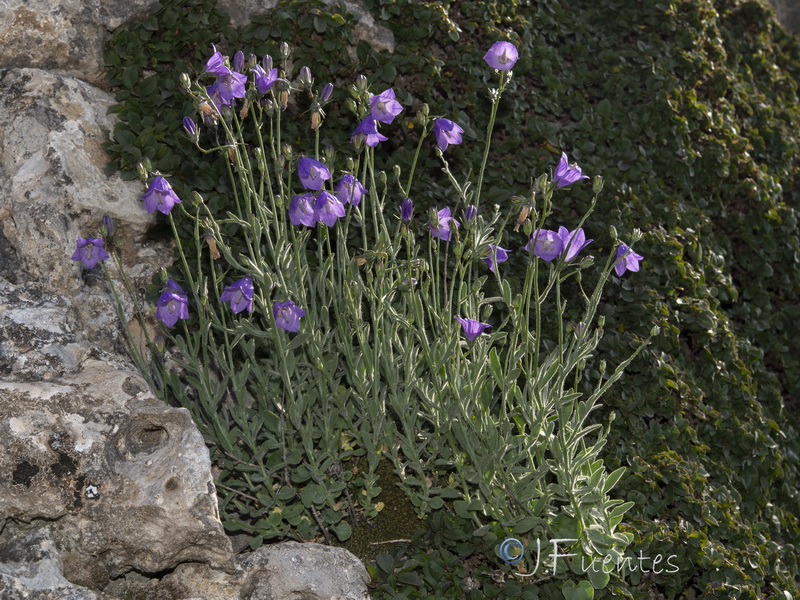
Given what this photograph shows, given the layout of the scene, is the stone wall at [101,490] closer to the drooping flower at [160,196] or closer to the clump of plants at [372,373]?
the clump of plants at [372,373]

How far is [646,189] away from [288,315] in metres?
1.99

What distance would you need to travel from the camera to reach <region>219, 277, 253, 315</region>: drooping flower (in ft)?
8.27

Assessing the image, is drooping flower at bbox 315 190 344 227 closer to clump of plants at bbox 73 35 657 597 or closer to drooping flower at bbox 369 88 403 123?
clump of plants at bbox 73 35 657 597

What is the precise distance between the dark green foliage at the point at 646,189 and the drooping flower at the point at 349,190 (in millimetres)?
755

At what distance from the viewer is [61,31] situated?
3328mm

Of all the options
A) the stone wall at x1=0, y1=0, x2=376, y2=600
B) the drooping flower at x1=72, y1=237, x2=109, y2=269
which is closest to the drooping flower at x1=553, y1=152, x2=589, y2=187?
the stone wall at x1=0, y1=0, x2=376, y2=600

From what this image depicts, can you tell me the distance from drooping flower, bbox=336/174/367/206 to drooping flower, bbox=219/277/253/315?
40 centimetres

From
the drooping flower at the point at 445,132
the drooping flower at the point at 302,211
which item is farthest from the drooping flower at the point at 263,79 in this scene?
the drooping flower at the point at 445,132

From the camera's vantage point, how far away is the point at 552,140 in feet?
12.4

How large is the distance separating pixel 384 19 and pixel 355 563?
7.51 feet

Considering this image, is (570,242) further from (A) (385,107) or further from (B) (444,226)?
(A) (385,107)

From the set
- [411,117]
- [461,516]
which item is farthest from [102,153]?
[461,516]

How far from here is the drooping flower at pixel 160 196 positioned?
2.46m

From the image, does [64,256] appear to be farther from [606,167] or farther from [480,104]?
[606,167]
